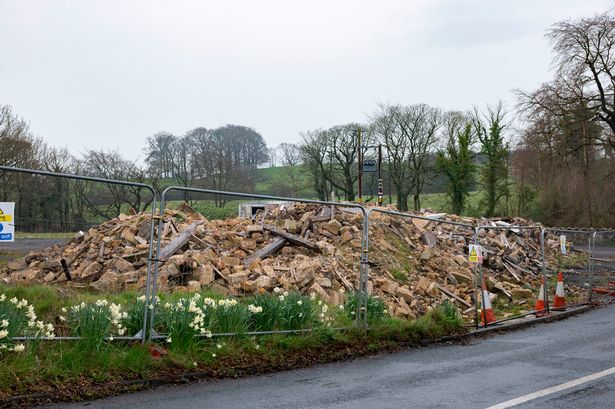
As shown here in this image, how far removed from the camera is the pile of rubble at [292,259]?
1152cm

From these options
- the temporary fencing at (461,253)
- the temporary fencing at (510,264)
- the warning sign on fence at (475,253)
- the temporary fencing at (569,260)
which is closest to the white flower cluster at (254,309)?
the temporary fencing at (461,253)

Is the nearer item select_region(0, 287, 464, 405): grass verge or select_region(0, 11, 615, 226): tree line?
select_region(0, 287, 464, 405): grass verge

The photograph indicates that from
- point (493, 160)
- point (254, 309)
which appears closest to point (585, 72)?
point (493, 160)

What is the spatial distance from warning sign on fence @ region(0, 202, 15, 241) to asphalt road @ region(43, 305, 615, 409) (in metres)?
1.72

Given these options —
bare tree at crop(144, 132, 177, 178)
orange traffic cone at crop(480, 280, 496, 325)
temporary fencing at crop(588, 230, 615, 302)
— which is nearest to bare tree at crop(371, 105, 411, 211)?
bare tree at crop(144, 132, 177, 178)

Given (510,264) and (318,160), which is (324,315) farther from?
(318,160)

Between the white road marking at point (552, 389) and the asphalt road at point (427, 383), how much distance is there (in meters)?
0.07

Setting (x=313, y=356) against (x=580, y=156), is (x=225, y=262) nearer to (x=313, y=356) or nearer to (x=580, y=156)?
(x=313, y=356)

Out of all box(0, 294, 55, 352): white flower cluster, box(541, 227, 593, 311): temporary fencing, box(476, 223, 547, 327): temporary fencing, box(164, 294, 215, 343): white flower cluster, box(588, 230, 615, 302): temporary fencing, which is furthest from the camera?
box(541, 227, 593, 311): temporary fencing

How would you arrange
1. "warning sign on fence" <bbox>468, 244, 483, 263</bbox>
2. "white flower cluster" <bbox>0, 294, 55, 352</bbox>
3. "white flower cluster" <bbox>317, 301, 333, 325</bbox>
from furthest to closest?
"warning sign on fence" <bbox>468, 244, 483, 263</bbox> → "white flower cluster" <bbox>317, 301, 333, 325</bbox> → "white flower cluster" <bbox>0, 294, 55, 352</bbox>

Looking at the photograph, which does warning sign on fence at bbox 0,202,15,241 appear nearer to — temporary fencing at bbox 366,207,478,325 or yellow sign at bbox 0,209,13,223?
yellow sign at bbox 0,209,13,223

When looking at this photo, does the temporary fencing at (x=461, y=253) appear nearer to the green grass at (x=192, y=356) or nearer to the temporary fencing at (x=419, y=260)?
the temporary fencing at (x=419, y=260)

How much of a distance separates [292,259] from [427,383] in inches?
290

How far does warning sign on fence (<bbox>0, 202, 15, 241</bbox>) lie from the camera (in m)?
6.28
